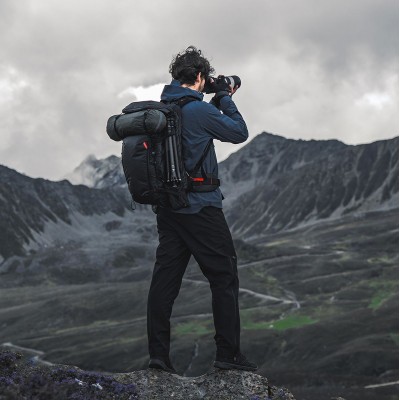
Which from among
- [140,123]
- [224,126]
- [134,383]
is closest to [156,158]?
[140,123]

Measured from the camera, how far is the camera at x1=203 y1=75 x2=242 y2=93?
31.4 feet

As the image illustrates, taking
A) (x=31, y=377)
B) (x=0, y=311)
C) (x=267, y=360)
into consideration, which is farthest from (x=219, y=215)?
(x=0, y=311)

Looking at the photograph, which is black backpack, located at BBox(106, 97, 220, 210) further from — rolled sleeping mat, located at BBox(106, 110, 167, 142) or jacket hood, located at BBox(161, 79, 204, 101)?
jacket hood, located at BBox(161, 79, 204, 101)

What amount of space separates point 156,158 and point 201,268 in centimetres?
193

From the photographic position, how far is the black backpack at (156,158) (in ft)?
28.0

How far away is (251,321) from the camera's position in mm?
106625

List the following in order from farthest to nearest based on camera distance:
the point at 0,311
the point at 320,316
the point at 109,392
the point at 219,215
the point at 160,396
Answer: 1. the point at 0,311
2. the point at 320,316
3. the point at 219,215
4. the point at 160,396
5. the point at 109,392

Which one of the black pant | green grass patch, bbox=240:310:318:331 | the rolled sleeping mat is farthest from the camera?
green grass patch, bbox=240:310:318:331

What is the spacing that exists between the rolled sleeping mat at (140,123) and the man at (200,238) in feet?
1.90

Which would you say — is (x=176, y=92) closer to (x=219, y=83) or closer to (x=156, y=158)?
(x=219, y=83)

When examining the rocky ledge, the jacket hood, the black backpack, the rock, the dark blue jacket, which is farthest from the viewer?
the jacket hood

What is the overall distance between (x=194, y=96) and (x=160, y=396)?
15.3ft

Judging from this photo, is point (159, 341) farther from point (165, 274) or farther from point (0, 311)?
point (0, 311)

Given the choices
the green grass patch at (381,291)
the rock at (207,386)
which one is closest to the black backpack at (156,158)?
the rock at (207,386)
